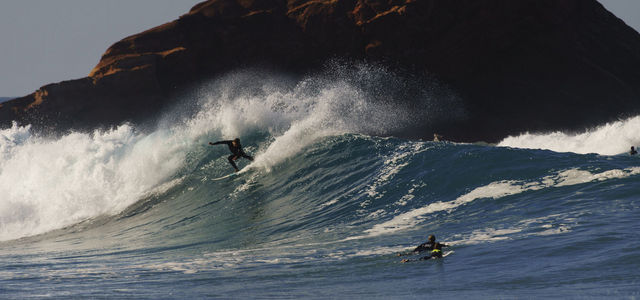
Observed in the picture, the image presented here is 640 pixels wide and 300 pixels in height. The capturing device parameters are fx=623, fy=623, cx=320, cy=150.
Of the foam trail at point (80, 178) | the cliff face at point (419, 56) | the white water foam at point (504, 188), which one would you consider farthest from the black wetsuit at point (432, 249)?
the cliff face at point (419, 56)

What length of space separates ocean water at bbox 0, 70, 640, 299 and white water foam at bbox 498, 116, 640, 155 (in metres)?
19.7

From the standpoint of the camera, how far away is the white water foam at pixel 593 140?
37.5 meters

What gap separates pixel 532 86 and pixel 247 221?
113 feet

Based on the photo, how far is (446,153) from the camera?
18.1 m

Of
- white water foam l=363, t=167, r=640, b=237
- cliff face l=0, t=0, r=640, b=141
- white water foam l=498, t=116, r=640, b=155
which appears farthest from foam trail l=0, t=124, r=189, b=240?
white water foam l=498, t=116, r=640, b=155

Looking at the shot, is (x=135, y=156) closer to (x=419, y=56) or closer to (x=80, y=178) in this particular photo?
(x=80, y=178)

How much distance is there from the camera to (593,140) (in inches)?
1555

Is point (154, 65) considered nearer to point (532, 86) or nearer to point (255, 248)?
point (532, 86)

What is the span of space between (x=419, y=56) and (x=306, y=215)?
100.0ft

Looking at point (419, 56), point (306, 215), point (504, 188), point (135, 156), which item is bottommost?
point (504, 188)

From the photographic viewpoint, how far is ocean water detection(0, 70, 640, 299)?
342 inches

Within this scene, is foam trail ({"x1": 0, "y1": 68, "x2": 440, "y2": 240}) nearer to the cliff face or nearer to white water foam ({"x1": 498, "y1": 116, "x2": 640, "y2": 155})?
the cliff face

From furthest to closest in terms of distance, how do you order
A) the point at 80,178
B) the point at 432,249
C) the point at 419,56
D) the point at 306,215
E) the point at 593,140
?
1. the point at 419,56
2. the point at 593,140
3. the point at 80,178
4. the point at 306,215
5. the point at 432,249

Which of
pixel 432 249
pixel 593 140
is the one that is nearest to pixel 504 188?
pixel 432 249
